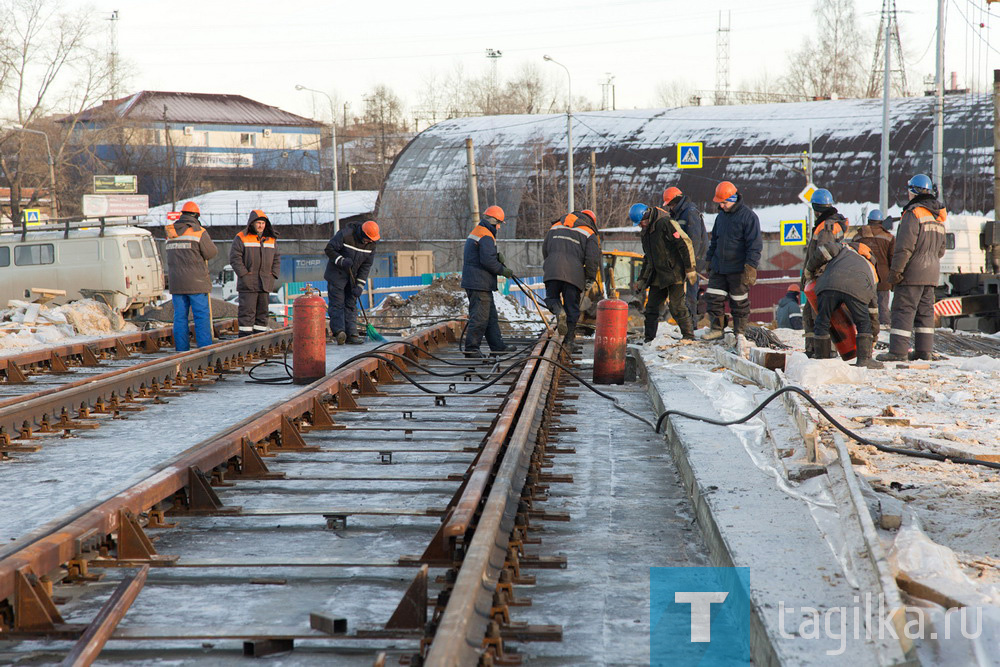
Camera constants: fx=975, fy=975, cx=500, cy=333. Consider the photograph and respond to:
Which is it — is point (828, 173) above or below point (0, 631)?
above

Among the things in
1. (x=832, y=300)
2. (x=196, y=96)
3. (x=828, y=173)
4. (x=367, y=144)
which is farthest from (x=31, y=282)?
(x=196, y=96)

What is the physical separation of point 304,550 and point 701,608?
1881 millimetres

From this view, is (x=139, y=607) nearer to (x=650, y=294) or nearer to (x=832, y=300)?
(x=832, y=300)

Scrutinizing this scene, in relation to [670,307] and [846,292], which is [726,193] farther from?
[846,292]

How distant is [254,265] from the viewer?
12.8 meters

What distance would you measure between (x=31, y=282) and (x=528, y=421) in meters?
17.3

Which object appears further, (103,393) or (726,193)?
(726,193)

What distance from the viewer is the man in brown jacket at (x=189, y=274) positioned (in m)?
12.3

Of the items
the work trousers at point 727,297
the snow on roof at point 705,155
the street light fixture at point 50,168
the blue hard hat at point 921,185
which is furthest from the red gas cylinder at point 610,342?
the street light fixture at point 50,168

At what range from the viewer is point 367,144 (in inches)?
3610

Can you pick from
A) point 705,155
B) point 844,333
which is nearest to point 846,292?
point 844,333

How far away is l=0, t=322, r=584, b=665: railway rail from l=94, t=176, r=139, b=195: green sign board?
4592 centimetres

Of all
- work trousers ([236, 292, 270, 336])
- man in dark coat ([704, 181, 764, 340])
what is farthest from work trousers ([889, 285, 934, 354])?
work trousers ([236, 292, 270, 336])

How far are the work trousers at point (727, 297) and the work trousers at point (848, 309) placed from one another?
5.67 ft
